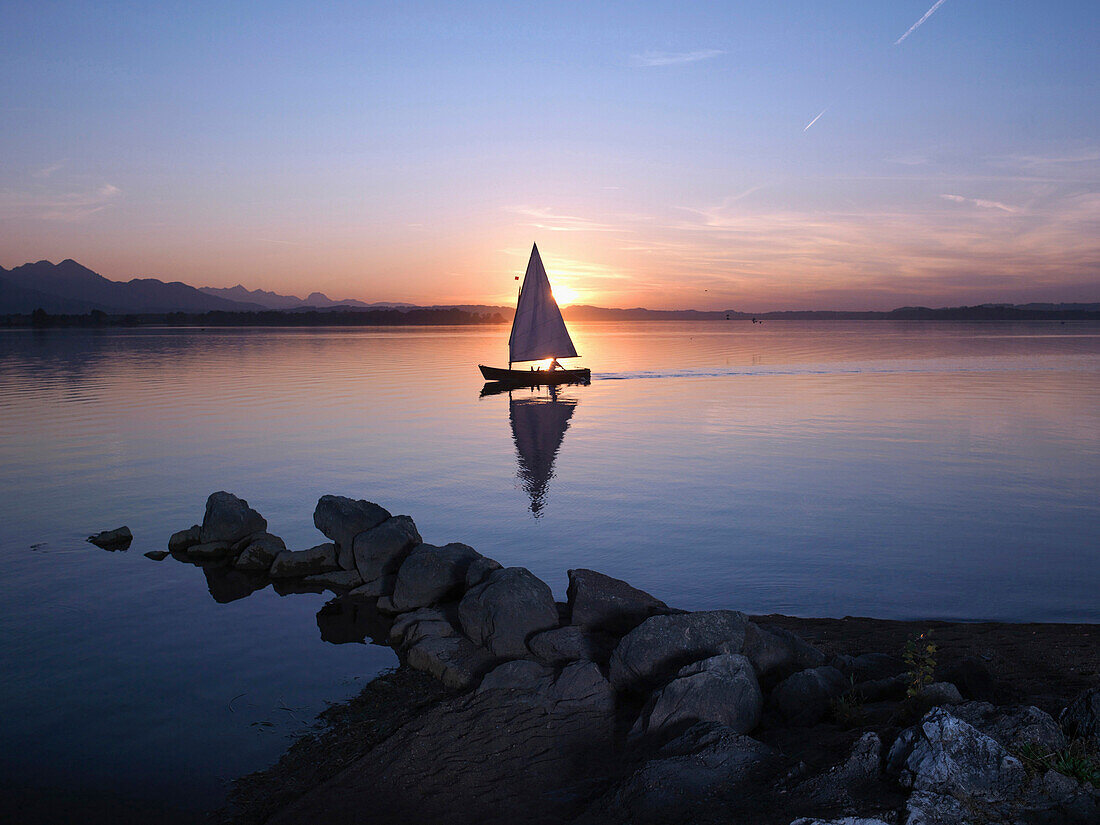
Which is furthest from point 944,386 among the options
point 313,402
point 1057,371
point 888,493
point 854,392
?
point 313,402

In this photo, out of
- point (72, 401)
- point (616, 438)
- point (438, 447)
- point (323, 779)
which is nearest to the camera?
point (323, 779)

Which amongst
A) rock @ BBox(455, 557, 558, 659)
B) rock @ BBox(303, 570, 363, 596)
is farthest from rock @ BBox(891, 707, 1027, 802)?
rock @ BBox(303, 570, 363, 596)

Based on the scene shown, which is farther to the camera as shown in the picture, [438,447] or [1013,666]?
[438,447]

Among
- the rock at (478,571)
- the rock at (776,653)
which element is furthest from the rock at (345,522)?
the rock at (776,653)

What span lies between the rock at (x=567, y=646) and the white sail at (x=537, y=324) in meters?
45.5

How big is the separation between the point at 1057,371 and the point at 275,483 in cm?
6332

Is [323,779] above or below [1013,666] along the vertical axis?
below

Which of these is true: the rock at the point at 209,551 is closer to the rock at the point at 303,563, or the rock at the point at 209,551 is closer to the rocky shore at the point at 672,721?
the rock at the point at 303,563

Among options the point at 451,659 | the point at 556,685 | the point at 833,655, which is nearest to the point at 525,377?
the point at 451,659

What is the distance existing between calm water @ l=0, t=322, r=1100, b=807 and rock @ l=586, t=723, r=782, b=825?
4.27 metres

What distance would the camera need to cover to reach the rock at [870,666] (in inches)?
347

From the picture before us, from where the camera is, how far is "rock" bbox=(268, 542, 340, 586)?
14727mm

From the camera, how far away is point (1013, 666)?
30.3 feet

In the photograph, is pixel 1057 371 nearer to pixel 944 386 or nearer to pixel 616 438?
pixel 944 386
